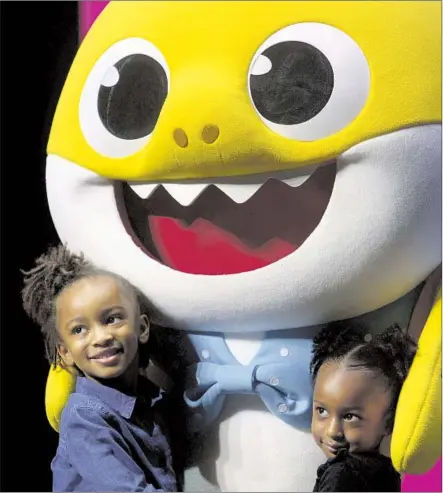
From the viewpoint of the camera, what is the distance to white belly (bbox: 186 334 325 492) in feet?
3.73

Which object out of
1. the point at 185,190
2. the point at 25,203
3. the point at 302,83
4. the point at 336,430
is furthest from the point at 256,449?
the point at 25,203

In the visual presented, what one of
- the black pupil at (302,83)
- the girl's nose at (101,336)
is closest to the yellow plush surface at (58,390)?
the girl's nose at (101,336)

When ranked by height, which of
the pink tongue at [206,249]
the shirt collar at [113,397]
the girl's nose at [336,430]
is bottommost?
the girl's nose at [336,430]

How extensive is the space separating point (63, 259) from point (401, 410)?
49 centimetres

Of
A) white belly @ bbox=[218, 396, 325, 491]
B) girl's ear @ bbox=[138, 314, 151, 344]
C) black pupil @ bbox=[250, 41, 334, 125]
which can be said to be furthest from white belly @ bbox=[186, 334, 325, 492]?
black pupil @ bbox=[250, 41, 334, 125]

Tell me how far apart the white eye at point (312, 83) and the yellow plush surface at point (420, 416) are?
31cm

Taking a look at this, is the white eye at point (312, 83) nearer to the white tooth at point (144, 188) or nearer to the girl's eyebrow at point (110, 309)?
the white tooth at point (144, 188)

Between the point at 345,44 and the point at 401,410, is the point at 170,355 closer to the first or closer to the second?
the point at 401,410

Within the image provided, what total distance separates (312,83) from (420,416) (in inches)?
16.9

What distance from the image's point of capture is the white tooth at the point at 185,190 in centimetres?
109

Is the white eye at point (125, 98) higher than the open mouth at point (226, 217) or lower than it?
higher

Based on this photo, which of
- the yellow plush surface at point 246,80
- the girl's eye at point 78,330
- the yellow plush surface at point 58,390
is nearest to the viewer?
the yellow plush surface at point 246,80

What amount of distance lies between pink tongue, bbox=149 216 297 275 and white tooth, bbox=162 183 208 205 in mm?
44

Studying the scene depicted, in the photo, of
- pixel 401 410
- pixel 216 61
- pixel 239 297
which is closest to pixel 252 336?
pixel 239 297
